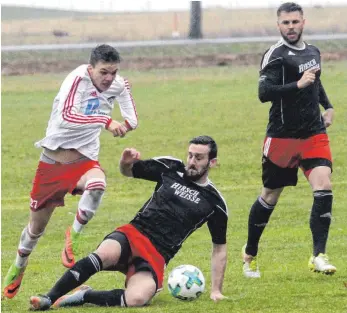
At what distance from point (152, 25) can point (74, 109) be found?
40619 mm

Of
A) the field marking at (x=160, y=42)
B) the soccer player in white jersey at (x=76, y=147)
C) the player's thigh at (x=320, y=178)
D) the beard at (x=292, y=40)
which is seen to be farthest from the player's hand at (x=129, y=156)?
the field marking at (x=160, y=42)

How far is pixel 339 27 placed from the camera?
46375mm

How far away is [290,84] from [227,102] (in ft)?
71.6

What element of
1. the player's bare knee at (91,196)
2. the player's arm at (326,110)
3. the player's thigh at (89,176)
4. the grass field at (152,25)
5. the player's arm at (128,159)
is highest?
the grass field at (152,25)

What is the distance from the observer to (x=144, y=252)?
10.9 meters

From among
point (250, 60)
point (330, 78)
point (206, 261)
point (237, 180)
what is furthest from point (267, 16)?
point (206, 261)

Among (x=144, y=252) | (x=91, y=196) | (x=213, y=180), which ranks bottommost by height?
(x=213, y=180)

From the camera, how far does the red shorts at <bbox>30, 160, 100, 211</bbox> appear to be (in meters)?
11.8

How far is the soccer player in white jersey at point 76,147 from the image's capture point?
1136 cm

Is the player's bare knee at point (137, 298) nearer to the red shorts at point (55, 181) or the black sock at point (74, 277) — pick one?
the black sock at point (74, 277)

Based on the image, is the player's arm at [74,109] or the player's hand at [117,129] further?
the player's arm at [74,109]

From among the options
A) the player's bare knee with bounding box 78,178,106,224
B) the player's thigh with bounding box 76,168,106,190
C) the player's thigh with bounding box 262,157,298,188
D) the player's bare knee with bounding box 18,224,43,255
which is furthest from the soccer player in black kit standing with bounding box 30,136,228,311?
the player's thigh with bounding box 262,157,298,188

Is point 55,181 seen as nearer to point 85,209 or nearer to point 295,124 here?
point 85,209

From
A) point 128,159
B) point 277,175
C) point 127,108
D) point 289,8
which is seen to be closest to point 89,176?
point 128,159
